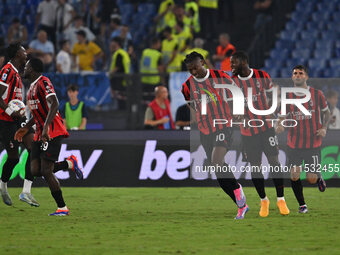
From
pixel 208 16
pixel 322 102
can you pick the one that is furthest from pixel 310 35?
pixel 322 102

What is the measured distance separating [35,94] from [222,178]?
A: 8.31 feet

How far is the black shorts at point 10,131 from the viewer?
12047 mm

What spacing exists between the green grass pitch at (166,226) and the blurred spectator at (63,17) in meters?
8.60

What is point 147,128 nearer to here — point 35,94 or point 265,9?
point 35,94

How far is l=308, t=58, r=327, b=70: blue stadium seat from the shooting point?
20.1m

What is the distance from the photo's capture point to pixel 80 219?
10.4 metres

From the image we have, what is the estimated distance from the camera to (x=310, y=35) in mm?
21156

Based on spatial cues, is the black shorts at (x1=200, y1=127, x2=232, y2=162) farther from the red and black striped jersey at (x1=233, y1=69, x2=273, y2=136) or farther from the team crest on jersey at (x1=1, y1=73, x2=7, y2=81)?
the team crest on jersey at (x1=1, y1=73, x2=7, y2=81)

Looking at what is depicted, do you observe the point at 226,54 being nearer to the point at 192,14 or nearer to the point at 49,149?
the point at 192,14

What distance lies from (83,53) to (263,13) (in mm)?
4954

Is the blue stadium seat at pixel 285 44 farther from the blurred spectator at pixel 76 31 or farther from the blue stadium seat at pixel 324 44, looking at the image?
the blurred spectator at pixel 76 31

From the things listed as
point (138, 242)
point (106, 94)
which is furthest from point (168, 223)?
point (106, 94)

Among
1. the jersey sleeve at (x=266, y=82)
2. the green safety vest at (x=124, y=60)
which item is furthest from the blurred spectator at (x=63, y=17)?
the jersey sleeve at (x=266, y=82)

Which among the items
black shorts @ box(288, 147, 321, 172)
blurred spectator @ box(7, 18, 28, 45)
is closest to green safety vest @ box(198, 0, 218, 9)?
blurred spectator @ box(7, 18, 28, 45)
